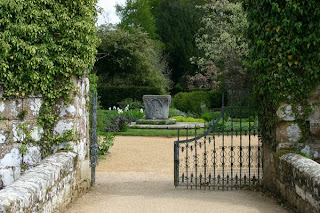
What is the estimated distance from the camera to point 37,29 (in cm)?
511

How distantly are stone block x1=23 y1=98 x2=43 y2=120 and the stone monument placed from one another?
10.7 m

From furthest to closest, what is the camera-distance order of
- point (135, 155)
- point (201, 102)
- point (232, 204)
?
point (201, 102) < point (135, 155) < point (232, 204)

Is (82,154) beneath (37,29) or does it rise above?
beneath

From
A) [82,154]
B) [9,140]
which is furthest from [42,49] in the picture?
[82,154]

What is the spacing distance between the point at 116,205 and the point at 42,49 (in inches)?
85.4

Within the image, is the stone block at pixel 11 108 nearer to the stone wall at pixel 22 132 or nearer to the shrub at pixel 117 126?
the stone wall at pixel 22 132

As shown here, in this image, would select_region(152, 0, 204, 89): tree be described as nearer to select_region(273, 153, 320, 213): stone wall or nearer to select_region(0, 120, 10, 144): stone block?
select_region(273, 153, 320, 213): stone wall

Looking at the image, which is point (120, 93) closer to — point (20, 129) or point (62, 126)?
point (62, 126)

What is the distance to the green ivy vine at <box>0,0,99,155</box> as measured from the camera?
16.5 ft

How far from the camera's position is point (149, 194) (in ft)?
19.9

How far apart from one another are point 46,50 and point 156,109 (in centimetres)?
1105

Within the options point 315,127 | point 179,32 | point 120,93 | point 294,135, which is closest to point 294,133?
point 294,135

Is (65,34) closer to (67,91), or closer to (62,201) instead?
(67,91)

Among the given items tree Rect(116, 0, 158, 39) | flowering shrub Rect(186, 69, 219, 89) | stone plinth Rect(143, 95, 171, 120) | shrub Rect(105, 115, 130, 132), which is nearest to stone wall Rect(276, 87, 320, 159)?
shrub Rect(105, 115, 130, 132)
